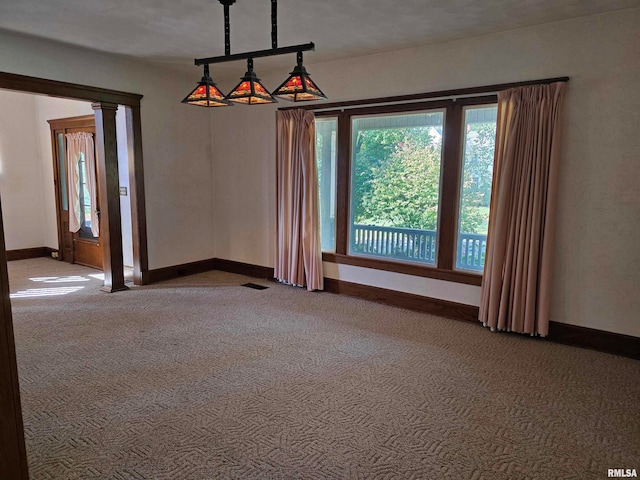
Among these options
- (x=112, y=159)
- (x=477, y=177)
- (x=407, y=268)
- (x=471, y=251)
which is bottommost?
(x=407, y=268)

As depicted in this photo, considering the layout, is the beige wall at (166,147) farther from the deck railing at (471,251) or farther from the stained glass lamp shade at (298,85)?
the deck railing at (471,251)

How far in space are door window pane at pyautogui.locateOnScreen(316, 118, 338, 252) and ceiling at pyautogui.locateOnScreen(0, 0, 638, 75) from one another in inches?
37.0

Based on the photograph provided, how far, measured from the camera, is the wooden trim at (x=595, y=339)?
11.4 ft

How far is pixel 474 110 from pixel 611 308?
2.14 m

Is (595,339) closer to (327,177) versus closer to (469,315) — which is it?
(469,315)

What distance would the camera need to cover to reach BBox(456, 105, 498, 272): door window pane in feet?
13.3

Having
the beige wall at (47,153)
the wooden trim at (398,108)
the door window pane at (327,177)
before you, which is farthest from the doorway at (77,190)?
the wooden trim at (398,108)

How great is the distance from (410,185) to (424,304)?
1.31m

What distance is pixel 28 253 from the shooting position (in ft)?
23.2

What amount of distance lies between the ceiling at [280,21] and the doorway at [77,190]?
2214mm

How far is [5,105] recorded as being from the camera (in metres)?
6.54

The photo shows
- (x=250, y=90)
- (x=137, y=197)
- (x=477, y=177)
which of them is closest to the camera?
(x=250, y=90)

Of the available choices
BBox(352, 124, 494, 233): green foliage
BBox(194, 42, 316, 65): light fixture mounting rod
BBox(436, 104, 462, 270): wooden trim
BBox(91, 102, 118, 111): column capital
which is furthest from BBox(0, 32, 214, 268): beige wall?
BBox(436, 104, 462, 270): wooden trim

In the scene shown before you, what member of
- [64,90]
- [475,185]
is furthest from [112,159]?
[475,185]
